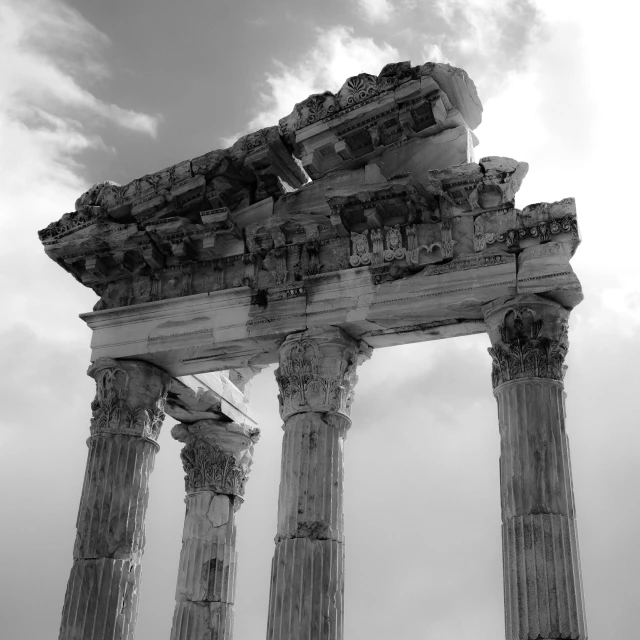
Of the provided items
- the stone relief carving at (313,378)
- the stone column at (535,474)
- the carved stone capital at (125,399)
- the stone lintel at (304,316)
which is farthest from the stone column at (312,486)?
the carved stone capital at (125,399)

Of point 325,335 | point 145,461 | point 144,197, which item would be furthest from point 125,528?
point 144,197

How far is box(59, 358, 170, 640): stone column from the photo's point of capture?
15.9 m

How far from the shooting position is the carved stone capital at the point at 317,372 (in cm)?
1556

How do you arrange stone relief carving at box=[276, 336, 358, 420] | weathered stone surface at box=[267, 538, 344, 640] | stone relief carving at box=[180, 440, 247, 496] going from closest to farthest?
weathered stone surface at box=[267, 538, 344, 640] → stone relief carving at box=[276, 336, 358, 420] → stone relief carving at box=[180, 440, 247, 496]

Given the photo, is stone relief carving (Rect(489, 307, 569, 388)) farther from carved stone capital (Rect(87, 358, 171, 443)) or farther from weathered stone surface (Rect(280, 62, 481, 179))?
carved stone capital (Rect(87, 358, 171, 443))

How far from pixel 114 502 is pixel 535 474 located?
7024 millimetres

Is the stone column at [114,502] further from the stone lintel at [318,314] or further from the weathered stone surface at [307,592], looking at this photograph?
the weathered stone surface at [307,592]

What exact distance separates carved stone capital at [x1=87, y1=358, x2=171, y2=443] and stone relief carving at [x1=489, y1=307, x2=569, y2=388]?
624cm

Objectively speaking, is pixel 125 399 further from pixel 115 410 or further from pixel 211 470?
pixel 211 470

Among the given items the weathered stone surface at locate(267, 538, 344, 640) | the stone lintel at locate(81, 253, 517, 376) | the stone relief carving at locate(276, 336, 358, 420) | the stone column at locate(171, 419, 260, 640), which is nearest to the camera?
the weathered stone surface at locate(267, 538, 344, 640)

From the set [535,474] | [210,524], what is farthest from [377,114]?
[210,524]

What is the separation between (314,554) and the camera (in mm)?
14492

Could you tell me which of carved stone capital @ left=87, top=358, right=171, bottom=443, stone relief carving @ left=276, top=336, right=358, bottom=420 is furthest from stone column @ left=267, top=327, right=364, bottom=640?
carved stone capital @ left=87, top=358, right=171, bottom=443

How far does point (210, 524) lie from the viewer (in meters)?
19.7
